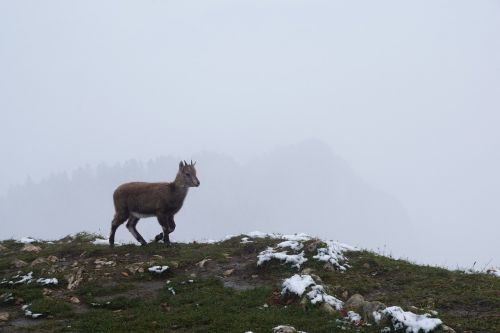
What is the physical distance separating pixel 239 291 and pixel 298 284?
1826 millimetres

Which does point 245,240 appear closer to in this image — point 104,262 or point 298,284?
point 104,262

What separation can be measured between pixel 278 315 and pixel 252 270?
162 inches

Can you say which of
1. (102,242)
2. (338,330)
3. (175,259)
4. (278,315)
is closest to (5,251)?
(102,242)

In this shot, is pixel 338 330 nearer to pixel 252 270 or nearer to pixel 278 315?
pixel 278 315

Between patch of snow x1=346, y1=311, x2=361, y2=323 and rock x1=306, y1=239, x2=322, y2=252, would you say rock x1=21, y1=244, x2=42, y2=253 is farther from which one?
patch of snow x1=346, y1=311, x2=361, y2=323

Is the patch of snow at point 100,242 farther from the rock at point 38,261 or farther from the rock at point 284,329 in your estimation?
the rock at point 284,329

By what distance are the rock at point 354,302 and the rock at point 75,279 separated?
745 cm

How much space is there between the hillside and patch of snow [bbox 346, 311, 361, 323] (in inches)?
0.9

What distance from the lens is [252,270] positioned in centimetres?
1585

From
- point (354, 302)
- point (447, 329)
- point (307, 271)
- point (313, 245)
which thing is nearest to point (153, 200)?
point (313, 245)

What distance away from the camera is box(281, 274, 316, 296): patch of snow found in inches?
501

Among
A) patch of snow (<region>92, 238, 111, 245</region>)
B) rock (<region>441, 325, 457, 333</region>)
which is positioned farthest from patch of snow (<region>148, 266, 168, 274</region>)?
rock (<region>441, 325, 457, 333</region>)

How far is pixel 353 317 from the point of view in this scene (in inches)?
444

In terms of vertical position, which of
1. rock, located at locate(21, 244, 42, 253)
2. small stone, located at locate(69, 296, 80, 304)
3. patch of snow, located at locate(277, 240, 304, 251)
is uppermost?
patch of snow, located at locate(277, 240, 304, 251)
